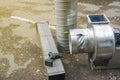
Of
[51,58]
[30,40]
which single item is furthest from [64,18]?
[30,40]

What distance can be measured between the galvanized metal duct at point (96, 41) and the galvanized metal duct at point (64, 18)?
1.35 feet

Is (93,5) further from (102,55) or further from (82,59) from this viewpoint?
(102,55)

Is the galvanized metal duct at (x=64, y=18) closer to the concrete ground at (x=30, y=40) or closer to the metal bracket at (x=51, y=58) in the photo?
the concrete ground at (x=30, y=40)

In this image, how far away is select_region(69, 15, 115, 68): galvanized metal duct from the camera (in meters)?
2.65

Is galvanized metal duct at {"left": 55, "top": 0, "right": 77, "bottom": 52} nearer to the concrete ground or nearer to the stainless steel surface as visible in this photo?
the concrete ground

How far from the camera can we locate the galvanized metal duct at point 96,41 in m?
2.65

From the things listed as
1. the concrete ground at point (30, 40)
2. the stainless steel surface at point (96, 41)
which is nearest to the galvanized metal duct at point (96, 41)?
the stainless steel surface at point (96, 41)

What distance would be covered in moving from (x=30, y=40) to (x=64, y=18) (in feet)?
3.59

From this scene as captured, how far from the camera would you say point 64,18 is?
320 centimetres

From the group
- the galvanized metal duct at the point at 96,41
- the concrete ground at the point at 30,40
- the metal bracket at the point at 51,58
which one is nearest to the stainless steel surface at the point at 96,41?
the galvanized metal duct at the point at 96,41

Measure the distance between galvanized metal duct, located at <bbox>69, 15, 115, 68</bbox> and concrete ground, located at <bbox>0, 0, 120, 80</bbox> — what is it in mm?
376

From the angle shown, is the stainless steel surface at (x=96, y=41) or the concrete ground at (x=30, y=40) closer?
the stainless steel surface at (x=96, y=41)

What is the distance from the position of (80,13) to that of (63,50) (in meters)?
2.10

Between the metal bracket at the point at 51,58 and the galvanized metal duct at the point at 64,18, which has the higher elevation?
the galvanized metal duct at the point at 64,18
